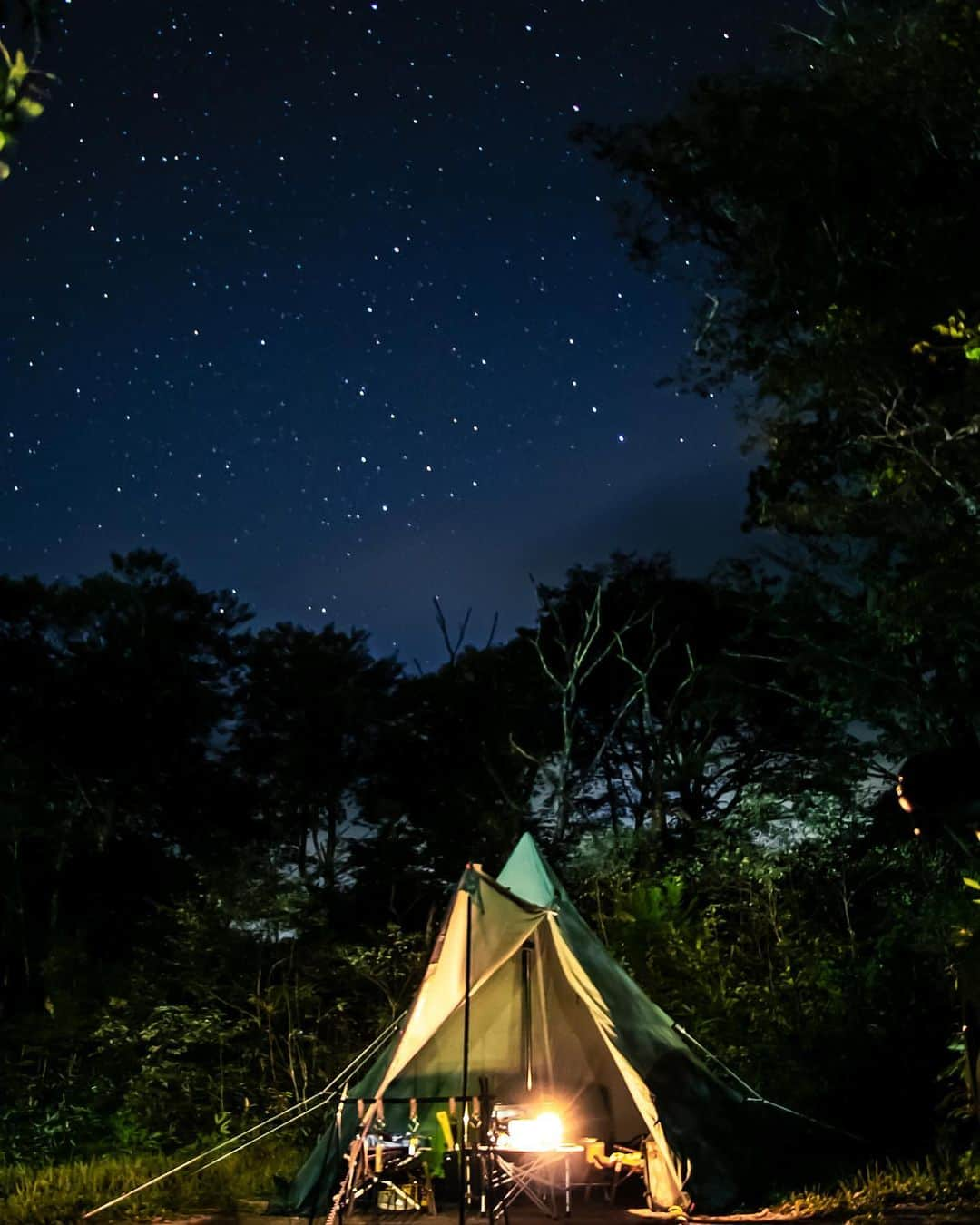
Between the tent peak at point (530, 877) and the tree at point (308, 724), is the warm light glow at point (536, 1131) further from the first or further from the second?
the tree at point (308, 724)

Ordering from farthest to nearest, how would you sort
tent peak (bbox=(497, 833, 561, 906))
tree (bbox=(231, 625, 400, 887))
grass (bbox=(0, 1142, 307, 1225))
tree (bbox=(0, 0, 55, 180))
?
tree (bbox=(231, 625, 400, 887)), tent peak (bbox=(497, 833, 561, 906)), grass (bbox=(0, 1142, 307, 1225)), tree (bbox=(0, 0, 55, 180))

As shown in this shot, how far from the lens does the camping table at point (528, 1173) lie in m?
5.95

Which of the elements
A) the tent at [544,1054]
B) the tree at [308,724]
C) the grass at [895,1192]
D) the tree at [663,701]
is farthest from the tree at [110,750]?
the grass at [895,1192]

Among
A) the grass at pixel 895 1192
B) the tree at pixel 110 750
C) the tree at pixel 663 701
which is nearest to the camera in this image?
the grass at pixel 895 1192

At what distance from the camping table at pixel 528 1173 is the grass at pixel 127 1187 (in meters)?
1.33

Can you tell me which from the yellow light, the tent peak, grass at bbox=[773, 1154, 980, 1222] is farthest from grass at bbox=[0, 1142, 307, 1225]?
grass at bbox=[773, 1154, 980, 1222]

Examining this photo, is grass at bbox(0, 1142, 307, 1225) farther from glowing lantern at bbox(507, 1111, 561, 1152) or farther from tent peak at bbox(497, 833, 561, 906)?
tent peak at bbox(497, 833, 561, 906)

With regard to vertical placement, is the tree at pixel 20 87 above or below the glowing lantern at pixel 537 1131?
above

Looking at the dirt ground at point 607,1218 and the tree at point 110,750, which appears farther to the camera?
the tree at point 110,750

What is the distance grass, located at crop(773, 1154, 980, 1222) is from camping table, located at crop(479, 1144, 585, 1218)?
103cm

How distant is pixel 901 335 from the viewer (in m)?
7.66

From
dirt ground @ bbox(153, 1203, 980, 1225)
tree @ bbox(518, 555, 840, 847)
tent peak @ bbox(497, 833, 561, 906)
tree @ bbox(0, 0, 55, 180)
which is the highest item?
tree @ bbox(518, 555, 840, 847)

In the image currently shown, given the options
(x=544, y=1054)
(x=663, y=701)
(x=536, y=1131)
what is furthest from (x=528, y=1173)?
(x=663, y=701)

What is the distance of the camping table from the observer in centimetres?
595
